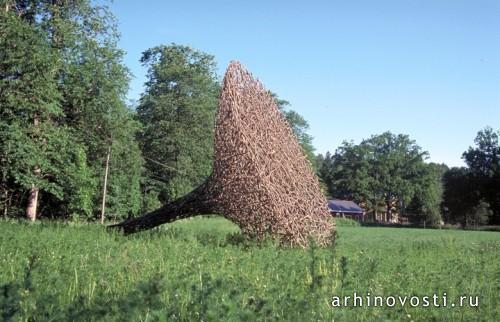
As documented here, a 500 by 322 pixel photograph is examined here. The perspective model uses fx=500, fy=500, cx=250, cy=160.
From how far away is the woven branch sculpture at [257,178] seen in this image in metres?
10.4

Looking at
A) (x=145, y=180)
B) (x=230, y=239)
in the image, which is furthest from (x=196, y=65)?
(x=230, y=239)

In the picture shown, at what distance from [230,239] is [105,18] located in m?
18.0

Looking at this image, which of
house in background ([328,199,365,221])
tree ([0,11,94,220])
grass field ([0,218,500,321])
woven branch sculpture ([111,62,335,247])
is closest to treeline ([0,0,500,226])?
tree ([0,11,94,220])

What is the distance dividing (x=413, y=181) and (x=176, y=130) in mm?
51465

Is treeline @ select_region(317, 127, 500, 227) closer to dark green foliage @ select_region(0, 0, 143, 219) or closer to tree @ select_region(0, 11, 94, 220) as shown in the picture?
dark green foliage @ select_region(0, 0, 143, 219)

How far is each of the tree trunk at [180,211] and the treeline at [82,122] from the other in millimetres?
7834

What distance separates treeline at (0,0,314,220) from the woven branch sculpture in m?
10.2

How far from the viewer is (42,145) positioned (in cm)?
1959

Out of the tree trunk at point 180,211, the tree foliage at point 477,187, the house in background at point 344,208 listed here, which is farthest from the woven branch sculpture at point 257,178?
the house in background at point 344,208

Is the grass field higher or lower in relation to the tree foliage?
lower

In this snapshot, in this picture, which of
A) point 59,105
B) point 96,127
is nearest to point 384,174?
→ point 96,127

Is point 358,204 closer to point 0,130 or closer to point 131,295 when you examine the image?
point 0,130

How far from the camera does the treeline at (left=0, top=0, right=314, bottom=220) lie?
18953mm

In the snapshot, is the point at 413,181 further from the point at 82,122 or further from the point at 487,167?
the point at 82,122
